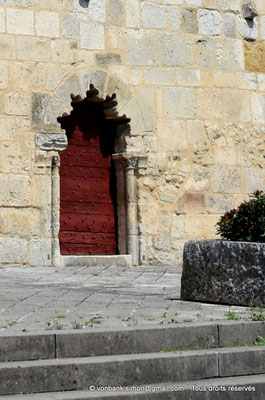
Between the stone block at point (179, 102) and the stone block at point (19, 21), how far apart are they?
6.64ft

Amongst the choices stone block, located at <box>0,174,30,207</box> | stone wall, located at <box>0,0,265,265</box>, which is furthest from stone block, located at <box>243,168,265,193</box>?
stone block, located at <box>0,174,30,207</box>

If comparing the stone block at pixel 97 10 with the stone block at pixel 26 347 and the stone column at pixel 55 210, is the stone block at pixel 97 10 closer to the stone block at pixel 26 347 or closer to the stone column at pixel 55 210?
the stone column at pixel 55 210

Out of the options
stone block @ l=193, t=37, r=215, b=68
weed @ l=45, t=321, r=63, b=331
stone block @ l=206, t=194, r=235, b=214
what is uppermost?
stone block @ l=193, t=37, r=215, b=68

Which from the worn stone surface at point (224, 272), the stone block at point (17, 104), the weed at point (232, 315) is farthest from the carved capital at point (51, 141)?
the weed at point (232, 315)

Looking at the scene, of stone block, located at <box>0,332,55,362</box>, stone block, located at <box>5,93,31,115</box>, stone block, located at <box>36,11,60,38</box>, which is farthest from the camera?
stone block, located at <box>36,11,60,38</box>

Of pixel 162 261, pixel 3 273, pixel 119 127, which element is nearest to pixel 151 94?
pixel 119 127

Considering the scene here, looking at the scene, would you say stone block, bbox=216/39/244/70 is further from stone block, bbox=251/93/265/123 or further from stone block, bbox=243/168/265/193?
stone block, bbox=243/168/265/193

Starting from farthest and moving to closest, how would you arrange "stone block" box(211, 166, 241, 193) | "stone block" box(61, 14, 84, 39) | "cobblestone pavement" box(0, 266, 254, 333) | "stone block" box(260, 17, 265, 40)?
"stone block" box(260, 17, 265, 40) → "stone block" box(211, 166, 241, 193) → "stone block" box(61, 14, 84, 39) → "cobblestone pavement" box(0, 266, 254, 333)

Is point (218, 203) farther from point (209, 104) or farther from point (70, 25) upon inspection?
point (70, 25)

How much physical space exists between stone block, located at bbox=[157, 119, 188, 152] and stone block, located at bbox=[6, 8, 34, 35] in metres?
2.11

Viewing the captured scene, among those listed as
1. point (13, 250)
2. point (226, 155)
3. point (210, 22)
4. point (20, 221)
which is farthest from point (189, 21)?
point (13, 250)

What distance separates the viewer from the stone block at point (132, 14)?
406 inches

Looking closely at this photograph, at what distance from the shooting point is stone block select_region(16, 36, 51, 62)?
9688mm

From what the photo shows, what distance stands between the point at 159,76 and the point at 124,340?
21.2 ft
